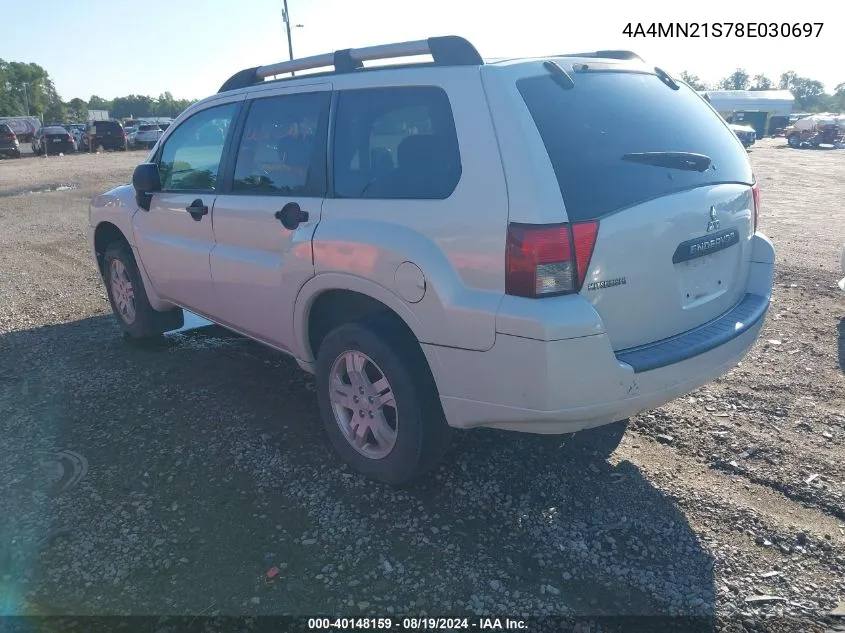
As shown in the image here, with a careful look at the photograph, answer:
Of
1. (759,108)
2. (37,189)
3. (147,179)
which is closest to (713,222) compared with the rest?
(147,179)

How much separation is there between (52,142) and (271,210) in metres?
38.8

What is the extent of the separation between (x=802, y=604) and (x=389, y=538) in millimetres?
1665

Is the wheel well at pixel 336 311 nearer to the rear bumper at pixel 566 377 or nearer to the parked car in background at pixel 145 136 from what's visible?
the rear bumper at pixel 566 377

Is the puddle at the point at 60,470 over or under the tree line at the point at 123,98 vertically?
under

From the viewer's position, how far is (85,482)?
11.8 ft

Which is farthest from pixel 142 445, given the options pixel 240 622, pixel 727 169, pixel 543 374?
pixel 727 169

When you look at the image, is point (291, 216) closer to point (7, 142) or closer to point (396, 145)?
point (396, 145)

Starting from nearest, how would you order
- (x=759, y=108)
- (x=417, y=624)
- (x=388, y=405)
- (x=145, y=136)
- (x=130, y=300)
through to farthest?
(x=417, y=624) → (x=388, y=405) → (x=130, y=300) → (x=145, y=136) → (x=759, y=108)

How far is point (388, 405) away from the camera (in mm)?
3396

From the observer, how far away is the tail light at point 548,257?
2.65m

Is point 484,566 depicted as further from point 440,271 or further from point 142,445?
point 142,445

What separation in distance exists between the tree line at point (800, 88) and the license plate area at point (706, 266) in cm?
10106

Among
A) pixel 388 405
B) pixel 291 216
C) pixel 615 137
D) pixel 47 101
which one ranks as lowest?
pixel 388 405

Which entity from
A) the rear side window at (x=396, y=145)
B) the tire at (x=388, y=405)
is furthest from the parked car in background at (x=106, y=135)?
the tire at (x=388, y=405)
